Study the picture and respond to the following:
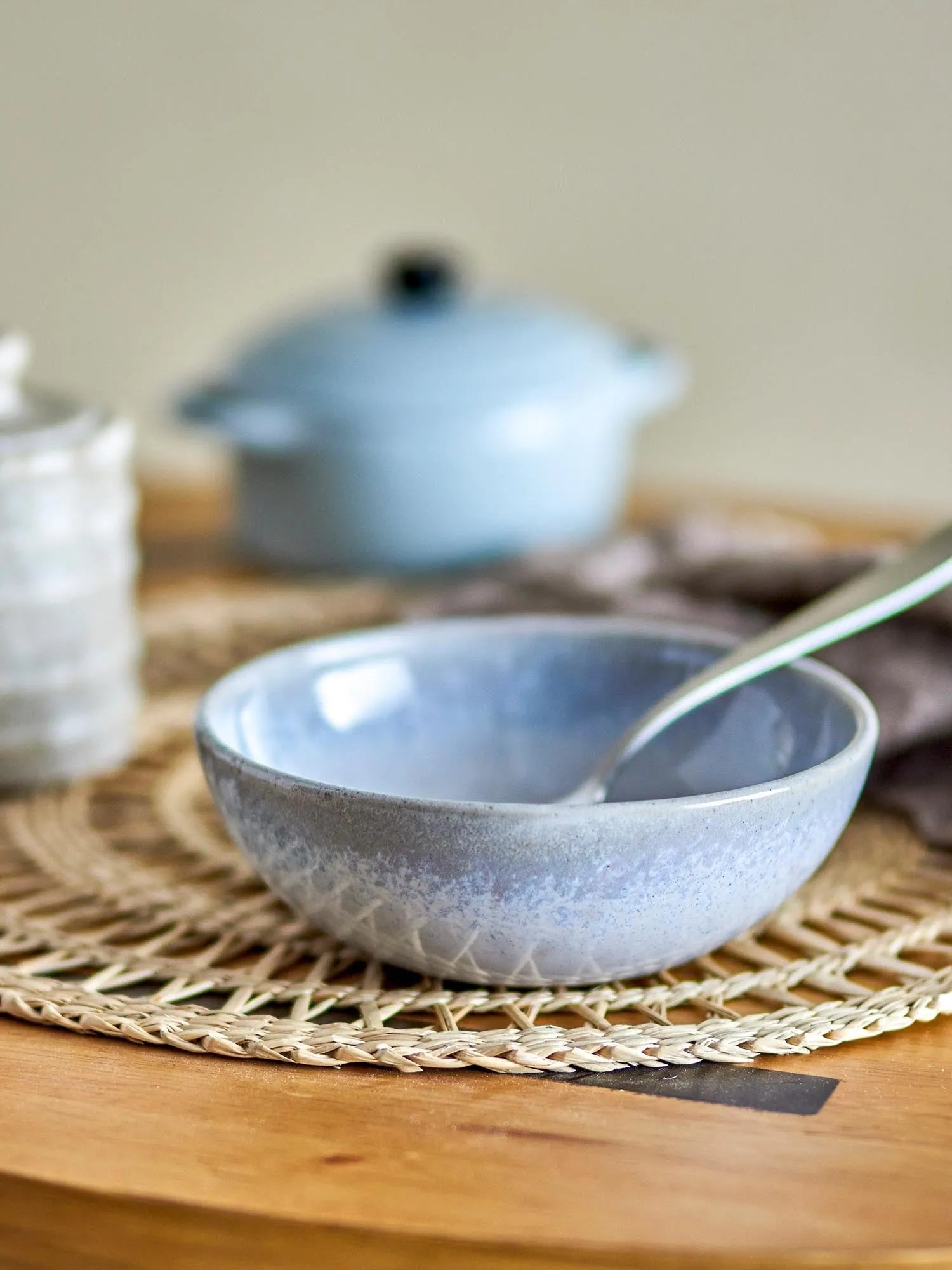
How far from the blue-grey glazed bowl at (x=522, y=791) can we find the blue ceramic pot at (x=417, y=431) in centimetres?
33

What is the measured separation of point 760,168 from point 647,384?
0.44m

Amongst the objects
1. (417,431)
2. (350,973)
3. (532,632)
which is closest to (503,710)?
(532,632)

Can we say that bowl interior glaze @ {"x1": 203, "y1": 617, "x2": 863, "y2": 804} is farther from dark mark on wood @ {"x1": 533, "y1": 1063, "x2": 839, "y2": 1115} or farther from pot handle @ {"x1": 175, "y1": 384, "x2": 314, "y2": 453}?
pot handle @ {"x1": 175, "y1": 384, "x2": 314, "y2": 453}

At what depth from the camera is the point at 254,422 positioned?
846 millimetres

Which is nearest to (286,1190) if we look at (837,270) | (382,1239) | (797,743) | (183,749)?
(382,1239)

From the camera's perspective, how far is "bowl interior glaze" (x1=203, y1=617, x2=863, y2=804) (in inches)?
19.2

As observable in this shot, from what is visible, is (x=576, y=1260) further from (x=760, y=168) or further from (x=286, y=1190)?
(x=760, y=168)

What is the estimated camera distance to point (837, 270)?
1257 millimetres

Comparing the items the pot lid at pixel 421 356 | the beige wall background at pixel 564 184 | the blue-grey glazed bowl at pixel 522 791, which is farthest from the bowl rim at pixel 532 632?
the beige wall background at pixel 564 184

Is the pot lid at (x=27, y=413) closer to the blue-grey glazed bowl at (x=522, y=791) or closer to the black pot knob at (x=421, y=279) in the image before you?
the blue-grey glazed bowl at (x=522, y=791)

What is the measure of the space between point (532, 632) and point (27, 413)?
21cm

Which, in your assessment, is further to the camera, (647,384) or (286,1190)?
(647,384)

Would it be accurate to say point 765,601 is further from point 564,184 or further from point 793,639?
point 564,184

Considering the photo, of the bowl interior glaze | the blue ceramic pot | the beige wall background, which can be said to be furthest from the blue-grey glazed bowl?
the beige wall background
